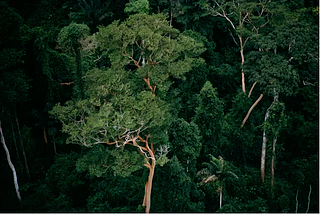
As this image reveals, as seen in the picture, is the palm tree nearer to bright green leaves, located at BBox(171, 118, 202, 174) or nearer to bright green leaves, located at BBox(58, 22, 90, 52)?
bright green leaves, located at BBox(171, 118, 202, 174)

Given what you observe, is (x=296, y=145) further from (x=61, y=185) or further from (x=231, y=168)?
(x=61, y=185)

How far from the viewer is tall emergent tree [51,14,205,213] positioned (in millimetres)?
11141

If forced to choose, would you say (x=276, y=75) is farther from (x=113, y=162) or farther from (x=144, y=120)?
(x=113, y=162)

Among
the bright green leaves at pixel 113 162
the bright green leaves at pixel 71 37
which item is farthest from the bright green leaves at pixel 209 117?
the bright green leaves at pixel 71 37

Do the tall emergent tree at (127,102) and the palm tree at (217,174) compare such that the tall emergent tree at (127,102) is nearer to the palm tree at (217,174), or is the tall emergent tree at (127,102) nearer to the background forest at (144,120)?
the background forest at (144,120)

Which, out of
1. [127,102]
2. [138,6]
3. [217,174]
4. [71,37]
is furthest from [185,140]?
[138,6]

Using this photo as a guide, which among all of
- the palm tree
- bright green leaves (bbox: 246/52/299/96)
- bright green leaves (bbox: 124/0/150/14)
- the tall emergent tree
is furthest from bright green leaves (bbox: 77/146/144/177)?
bright green leaves (bbox: 124/0/150/14)

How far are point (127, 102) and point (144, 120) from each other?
922 mm

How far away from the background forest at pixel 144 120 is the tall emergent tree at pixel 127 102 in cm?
5

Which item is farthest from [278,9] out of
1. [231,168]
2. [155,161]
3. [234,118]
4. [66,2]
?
[66,2]

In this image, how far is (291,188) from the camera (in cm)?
1559

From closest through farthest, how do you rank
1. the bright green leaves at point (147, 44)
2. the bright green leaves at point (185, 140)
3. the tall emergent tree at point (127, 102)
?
the tall emergent tree at point (127, 102)
the bright green leaves at point (147, 44)
the bright green leaves at point (185, 140)

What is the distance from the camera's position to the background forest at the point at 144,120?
12086 millimetres

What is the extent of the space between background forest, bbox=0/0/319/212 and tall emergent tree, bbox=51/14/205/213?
0.05m
